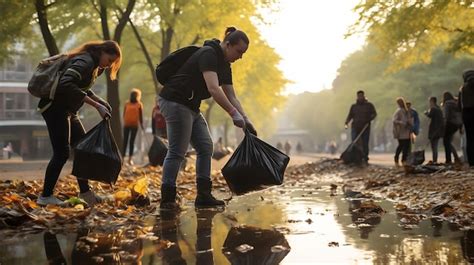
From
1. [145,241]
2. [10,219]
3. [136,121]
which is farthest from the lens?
[136,121]

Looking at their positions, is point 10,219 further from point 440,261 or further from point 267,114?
point 267,114

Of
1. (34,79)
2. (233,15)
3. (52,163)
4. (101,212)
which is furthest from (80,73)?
(233,15)

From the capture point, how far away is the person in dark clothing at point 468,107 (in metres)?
9.35

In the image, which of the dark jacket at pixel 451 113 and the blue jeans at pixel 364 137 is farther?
the blue jeans at pixel 364 137

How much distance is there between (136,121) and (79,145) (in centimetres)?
772

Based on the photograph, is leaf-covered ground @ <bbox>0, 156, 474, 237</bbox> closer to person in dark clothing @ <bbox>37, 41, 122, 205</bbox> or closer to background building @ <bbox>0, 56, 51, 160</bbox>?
person in dark clothing @ <bbox>37, 41, 122, 205</bbox>

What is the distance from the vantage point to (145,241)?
340 cm

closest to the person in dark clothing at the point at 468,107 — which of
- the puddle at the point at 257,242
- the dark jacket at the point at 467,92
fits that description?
the dark jacket at the point at 467,92

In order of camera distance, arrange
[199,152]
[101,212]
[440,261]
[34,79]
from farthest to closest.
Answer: [199,152], [34,79], [101,212], [440,261]

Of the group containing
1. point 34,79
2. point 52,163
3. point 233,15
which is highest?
point 233,15

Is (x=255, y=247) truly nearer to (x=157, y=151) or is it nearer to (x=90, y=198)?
(x=90, y=198)

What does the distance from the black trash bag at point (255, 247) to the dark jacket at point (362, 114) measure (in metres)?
9.85

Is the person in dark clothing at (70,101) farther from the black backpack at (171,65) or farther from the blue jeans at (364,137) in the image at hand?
the blue jeans at (364,137)

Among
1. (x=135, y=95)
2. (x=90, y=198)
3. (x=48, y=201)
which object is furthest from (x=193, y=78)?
(x=135, y=95)
